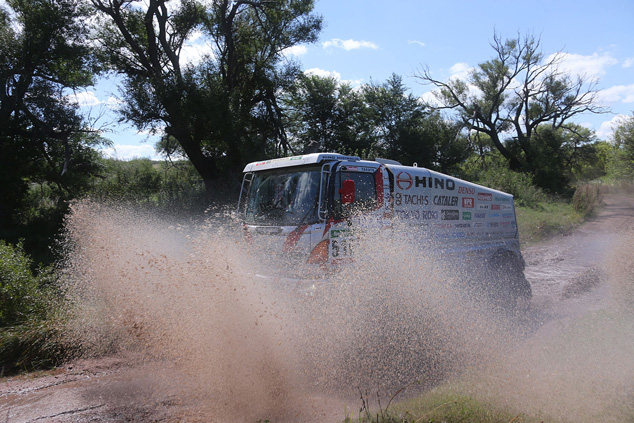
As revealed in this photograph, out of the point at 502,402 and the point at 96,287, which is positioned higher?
the point at 96,287

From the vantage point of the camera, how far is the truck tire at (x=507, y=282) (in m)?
8.66

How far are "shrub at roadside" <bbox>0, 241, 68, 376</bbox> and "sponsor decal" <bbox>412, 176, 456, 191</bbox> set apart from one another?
618cm

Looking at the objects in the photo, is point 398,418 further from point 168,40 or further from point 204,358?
point 168,40

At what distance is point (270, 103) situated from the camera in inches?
860

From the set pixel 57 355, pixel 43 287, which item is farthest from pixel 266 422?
pixel 43 287

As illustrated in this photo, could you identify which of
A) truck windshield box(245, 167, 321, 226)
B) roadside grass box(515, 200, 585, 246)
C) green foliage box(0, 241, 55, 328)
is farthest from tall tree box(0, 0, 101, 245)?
roadside grass box(515, 200, 585, 246)

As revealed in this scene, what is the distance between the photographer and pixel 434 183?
7.59 metres

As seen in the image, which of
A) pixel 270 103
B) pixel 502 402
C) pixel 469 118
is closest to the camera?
pixel 502 402

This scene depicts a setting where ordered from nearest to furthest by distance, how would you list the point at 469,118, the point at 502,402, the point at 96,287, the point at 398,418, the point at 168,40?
the point at 398,418 → the point at 502,402 → the point at 96,287 → the point at 168,40 → the point at 469,118

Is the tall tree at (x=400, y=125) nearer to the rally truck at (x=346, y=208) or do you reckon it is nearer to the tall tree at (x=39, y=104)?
the tall tree at (x=39, y=104)

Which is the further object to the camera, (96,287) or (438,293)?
(96,287)

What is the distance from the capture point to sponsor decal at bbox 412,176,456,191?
7.30 m

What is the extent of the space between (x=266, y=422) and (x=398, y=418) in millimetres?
1412

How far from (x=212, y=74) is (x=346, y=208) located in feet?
52.7
